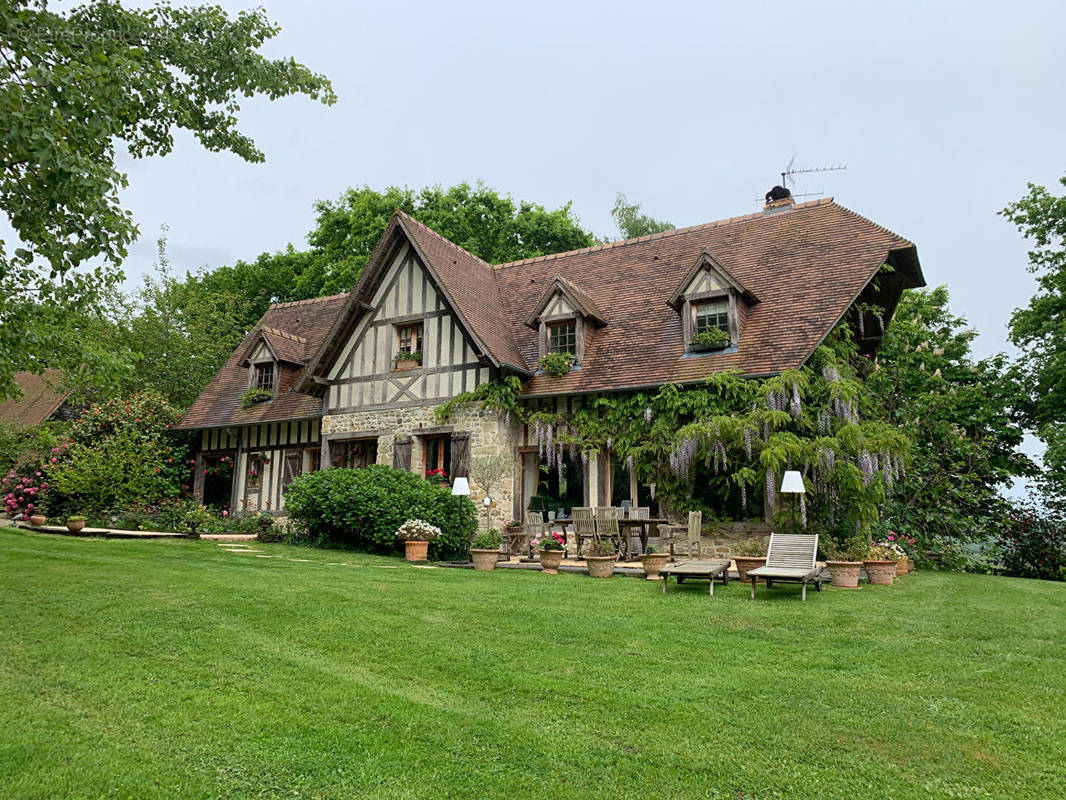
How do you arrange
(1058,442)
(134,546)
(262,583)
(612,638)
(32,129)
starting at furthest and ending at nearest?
(1058,442) < (134,546) < (262,583) < (612,638) < (32,129)

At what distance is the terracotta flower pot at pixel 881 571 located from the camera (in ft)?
31.0

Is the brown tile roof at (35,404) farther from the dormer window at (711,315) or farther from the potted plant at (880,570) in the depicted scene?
the potted plant at (880,570)

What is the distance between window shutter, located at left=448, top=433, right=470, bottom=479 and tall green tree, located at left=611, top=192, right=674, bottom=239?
55.8 ft

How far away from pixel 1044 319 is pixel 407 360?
44.8 ft

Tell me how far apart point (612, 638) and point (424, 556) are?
21.4 ft

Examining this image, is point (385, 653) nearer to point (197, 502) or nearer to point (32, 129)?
point (32, 129)

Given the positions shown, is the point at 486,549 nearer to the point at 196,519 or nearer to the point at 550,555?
the point at 550,555

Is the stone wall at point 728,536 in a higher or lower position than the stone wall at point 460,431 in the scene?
lower

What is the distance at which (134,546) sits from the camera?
11.7 metres

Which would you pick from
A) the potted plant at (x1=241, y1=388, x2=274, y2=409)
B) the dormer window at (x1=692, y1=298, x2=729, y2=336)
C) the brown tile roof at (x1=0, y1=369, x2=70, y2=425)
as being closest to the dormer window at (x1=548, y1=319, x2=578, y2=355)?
the dormer window at (x1=692, y1=298, x2=729, y2=336)

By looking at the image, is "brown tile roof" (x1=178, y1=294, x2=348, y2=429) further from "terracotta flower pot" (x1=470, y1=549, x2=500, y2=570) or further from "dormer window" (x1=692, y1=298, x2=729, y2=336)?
"dormer window" (x1=692, y1=298, x2=729, y2=336)

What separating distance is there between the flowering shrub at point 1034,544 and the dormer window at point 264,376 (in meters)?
16.2

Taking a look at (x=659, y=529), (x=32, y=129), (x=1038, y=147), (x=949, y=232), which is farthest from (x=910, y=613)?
(x=1038, y=147)

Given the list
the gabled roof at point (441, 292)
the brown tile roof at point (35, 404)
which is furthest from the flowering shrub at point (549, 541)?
the brown tile roof at point (35, 404)
